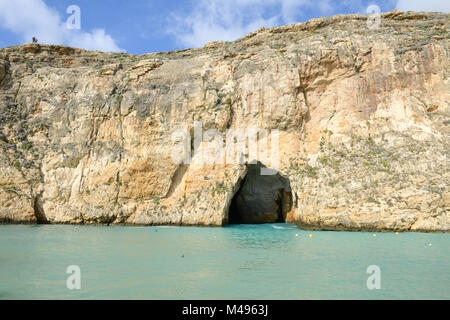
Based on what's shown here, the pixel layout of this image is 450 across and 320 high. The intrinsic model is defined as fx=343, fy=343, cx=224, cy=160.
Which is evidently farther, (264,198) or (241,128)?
(264,198)

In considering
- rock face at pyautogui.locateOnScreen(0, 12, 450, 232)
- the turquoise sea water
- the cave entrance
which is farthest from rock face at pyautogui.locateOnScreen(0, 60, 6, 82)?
the cave entrance

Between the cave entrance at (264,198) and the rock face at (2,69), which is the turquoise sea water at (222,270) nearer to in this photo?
the cave entrance at (264,198)

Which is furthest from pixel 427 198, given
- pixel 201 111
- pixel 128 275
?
pixel 128 275

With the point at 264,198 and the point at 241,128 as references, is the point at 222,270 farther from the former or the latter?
the point at 264,198

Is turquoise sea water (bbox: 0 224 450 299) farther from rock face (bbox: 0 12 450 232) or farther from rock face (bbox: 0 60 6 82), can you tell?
rock face (bbox: 0 60 6 82)

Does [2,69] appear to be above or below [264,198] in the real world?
above

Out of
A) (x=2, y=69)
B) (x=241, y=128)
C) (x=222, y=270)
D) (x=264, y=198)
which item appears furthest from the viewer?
(x=264, y=198)

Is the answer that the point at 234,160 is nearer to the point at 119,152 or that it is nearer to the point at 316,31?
the point at 119,152

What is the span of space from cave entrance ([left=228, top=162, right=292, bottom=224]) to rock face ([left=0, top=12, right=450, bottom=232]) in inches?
264

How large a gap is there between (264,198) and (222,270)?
2477 cm

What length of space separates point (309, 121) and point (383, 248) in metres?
14.9

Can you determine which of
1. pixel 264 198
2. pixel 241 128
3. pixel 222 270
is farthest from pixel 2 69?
pixel 222 270

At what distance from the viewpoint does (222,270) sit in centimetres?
988

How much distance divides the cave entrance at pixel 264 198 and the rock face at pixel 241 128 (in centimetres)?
670
